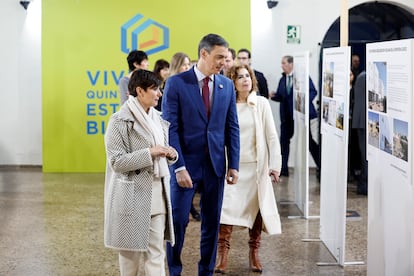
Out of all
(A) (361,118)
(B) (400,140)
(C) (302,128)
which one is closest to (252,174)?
(B) (400,140)

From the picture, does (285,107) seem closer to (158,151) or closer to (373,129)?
(373,129)

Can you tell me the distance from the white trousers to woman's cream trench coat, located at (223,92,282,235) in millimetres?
1337

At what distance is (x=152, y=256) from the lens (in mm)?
4629

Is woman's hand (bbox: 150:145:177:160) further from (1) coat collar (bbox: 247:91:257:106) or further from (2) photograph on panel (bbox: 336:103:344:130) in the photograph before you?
(2) photograph on panel (bbox: 336:103:344:130)

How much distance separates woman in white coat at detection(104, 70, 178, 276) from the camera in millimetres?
4477

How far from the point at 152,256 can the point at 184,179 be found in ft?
1.81

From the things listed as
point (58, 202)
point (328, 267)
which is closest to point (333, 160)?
point (328, 267)

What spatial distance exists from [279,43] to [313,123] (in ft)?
4.46

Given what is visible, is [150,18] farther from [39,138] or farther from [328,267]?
[328,267]

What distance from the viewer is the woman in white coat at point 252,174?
585 cm

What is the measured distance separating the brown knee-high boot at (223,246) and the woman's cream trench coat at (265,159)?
19 centimetres

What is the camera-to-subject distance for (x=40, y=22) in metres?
11.7

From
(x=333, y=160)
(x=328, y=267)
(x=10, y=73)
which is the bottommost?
(x=328, y=267)

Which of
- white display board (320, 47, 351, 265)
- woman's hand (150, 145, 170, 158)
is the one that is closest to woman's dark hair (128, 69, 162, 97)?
woman's hand (150, 145, 170, 158)
